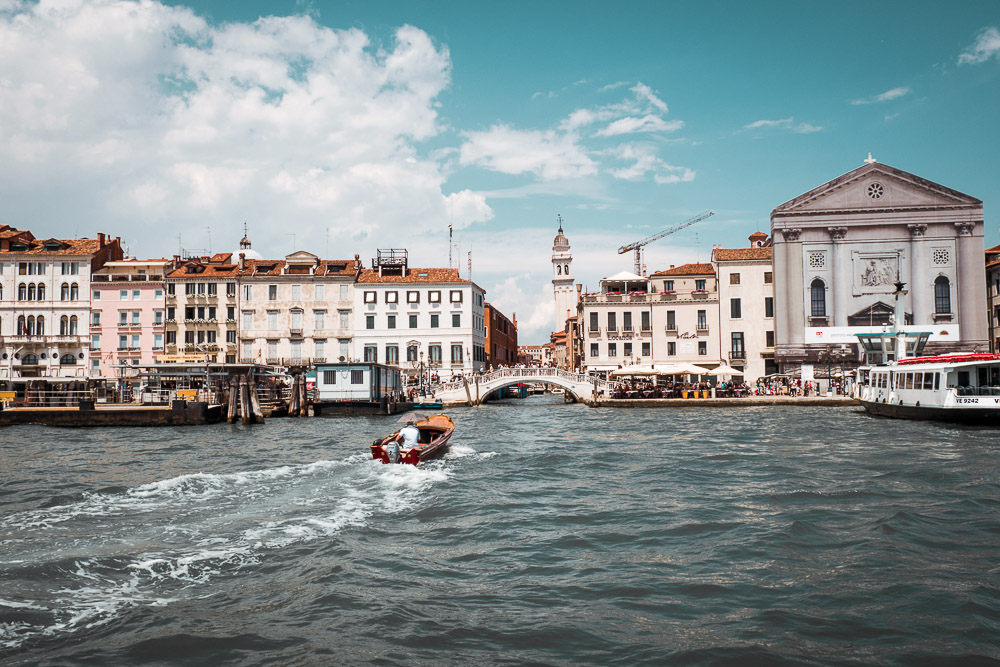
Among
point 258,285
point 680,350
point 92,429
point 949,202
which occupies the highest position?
point 949,202

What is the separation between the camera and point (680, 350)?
180 feet

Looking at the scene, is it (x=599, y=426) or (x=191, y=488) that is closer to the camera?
(x=191, y=488)

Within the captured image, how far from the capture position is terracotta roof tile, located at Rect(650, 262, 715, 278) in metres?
55.3

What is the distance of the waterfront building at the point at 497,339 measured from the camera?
71.9 m

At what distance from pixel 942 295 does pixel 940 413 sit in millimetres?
27804

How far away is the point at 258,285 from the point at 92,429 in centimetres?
2427

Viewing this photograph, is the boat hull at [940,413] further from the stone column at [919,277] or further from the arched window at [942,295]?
the arched window at [942,295]

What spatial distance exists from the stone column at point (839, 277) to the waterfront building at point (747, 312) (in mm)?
4231

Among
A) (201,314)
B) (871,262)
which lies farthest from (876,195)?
(201,314)

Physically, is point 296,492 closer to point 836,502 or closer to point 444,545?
point 444,545

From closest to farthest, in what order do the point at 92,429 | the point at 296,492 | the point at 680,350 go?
the point at 296,492
the point at 92,429
the point at 680,350

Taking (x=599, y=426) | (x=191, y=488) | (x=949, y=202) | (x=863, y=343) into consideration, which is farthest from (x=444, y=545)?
(x=949, y=202)

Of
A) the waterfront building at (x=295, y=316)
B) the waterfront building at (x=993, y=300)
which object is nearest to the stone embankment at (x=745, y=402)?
the waterfront building at (x=993, y=300)

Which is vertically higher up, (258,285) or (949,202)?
Result: (949,202)
